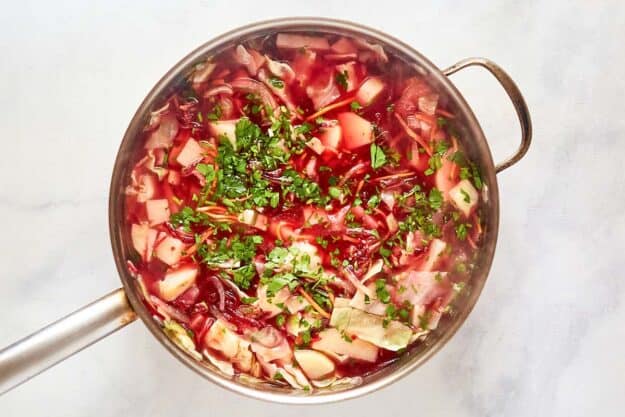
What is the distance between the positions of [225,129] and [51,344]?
47 centimetres

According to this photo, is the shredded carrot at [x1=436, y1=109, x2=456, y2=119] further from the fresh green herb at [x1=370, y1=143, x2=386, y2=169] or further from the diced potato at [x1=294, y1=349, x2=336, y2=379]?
the diced potato at [x1=294, y1=349, x2=336, y2=379]

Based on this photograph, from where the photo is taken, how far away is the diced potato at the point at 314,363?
156cm

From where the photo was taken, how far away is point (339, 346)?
1567mm

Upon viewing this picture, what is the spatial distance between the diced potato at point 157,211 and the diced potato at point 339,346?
1.16 ft

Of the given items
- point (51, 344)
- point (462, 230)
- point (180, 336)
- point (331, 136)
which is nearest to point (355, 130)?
point (331, 136)

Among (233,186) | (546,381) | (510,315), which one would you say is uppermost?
(233,186)

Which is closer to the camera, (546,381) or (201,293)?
(201,293)

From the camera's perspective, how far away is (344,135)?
1553 mm

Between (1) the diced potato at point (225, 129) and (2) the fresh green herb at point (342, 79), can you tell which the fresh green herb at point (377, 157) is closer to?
(2) the fresh green herb at point (342, 79)

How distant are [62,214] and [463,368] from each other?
0.87 m

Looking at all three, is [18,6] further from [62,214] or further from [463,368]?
[463,368]

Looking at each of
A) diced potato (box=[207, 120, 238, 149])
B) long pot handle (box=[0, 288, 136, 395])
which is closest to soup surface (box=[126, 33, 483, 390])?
diced potato (box=[207, 120, 238, 149])

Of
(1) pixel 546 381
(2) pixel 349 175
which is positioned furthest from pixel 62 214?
(1) pixel 546 381

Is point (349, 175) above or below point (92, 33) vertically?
below
